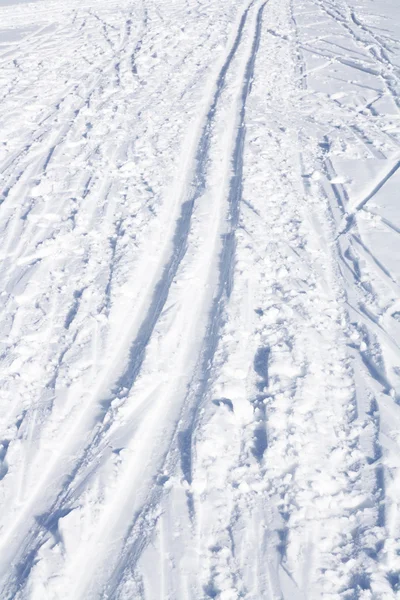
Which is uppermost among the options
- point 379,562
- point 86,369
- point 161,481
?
point 86,369

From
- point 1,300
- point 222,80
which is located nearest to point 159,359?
point 1,300

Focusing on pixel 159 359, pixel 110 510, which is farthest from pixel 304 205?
pixel 110 510

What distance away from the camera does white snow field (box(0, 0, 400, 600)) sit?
8.88 ft

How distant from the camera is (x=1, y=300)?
14.8 feet

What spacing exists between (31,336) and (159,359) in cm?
94

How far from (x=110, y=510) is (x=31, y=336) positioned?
1562 mm

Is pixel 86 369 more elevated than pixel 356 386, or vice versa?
pixel 86 369

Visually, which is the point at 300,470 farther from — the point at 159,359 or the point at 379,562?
the point at 159,359

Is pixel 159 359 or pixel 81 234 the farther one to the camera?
pixel 81 234

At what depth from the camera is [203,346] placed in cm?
388

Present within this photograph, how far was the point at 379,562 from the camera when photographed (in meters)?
2.57

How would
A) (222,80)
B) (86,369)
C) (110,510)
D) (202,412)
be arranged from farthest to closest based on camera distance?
(222,80) < (86,369) < (202,412) < (110,510)

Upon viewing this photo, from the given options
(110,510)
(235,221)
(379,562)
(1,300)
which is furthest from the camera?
(235,221)

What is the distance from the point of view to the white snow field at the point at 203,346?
2.71m
